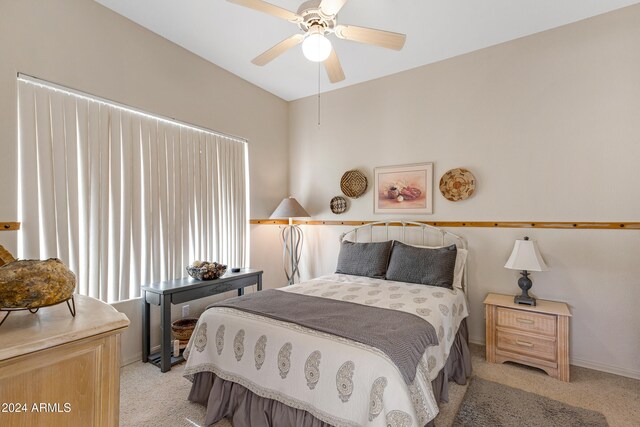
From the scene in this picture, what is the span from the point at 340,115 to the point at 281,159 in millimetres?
1086

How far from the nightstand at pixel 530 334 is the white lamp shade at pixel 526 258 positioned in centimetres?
33

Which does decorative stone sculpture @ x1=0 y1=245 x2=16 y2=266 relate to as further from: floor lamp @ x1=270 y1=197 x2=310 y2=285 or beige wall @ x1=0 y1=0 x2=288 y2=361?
floor lamp @ x1=270 y1=197 x2=310 y2=285

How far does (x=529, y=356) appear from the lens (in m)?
2.53

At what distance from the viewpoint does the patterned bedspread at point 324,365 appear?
1.42 metres

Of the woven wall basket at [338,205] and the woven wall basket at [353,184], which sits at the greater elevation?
the woven wall basket at [353,184]

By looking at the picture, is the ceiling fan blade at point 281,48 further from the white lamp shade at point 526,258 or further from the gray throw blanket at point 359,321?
→ the white lamp shade at point 526,258

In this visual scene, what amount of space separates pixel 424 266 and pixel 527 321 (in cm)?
92

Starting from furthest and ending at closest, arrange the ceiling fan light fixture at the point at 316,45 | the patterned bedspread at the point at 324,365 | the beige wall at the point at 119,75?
the beige wall at the point at 119,75 → the ceiling fan light fixture at the point at 316,45 → the patterned bedspread at the point at 324,365

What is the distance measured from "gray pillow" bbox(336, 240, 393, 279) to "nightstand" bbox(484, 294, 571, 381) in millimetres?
1024

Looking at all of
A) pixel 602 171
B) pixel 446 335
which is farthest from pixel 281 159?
pixel 602 171

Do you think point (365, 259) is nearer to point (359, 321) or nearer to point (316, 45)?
point (359, 321)

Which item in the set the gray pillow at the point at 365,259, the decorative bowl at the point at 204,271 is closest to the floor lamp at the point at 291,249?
the gray pillow at the point at 365,259

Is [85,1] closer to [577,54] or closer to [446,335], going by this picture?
[446,335]

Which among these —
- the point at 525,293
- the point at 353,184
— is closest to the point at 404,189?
the point at 353,184
